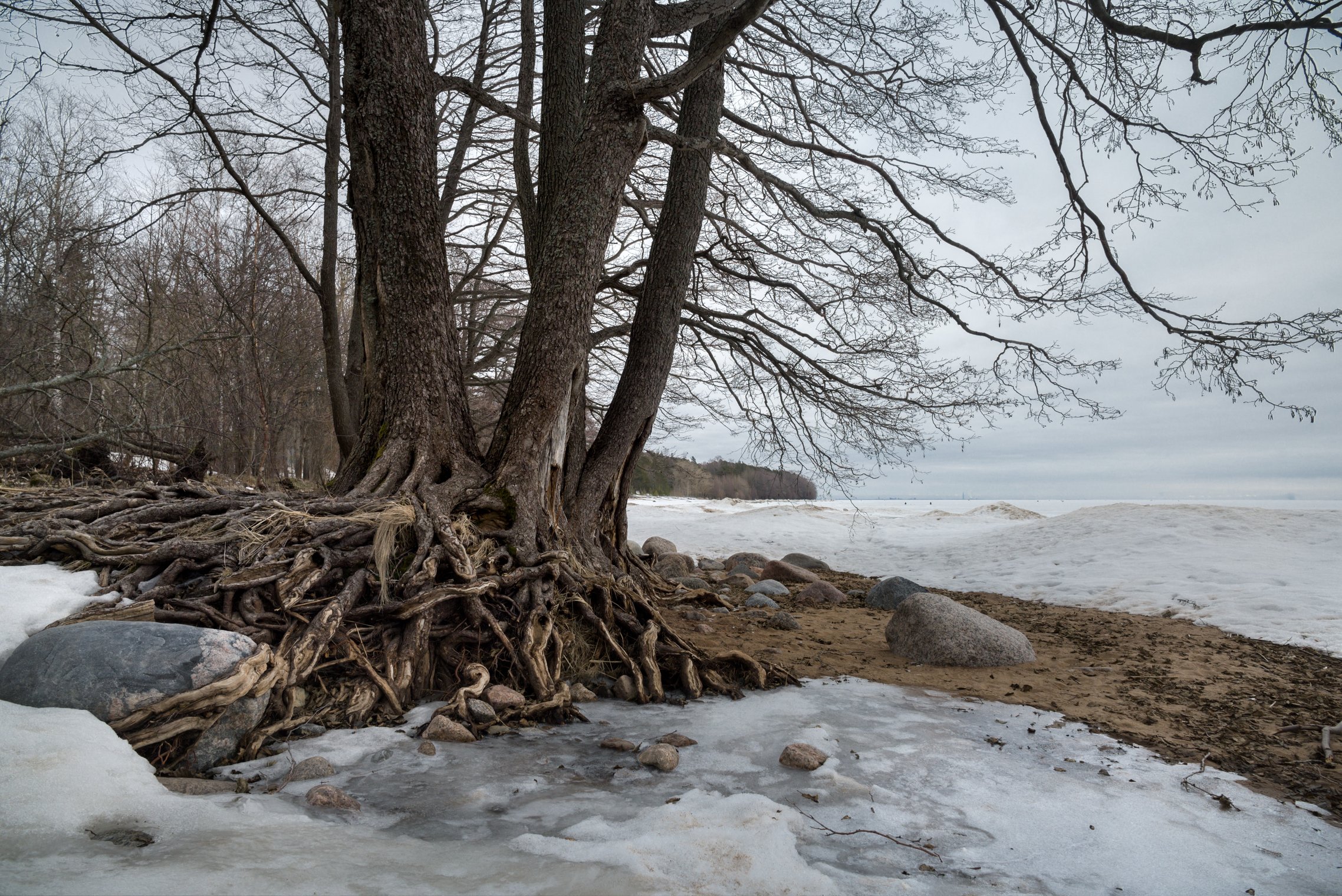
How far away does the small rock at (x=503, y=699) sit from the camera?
349 cm

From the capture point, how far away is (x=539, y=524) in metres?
4.83

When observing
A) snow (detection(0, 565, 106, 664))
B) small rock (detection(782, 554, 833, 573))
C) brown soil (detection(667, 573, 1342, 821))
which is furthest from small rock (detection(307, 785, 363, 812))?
small rock (detection(782, 554, 833, 573))

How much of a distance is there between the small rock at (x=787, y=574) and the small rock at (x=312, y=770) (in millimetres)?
6917

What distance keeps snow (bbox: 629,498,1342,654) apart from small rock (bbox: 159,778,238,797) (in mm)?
6436

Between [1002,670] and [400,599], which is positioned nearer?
[400,599]

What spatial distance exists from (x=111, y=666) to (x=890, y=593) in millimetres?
6954

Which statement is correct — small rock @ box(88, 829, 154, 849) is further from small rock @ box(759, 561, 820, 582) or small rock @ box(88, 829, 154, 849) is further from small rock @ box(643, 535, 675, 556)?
small rock @ box(643, 535, 675, 556)

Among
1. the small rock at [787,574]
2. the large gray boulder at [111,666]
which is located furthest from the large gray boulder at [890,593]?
the large gray boulder at [111,666]

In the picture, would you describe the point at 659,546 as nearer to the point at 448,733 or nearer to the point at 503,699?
the point at 503,699

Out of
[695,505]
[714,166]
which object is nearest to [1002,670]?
[714,166]

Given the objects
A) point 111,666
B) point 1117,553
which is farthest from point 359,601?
point 1117,553

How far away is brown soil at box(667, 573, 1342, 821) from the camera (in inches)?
135

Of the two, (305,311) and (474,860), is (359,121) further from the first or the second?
(305,311)

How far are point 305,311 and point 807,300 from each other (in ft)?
44.3
